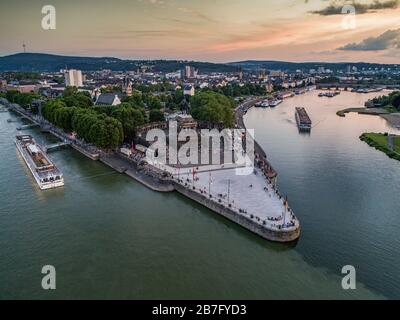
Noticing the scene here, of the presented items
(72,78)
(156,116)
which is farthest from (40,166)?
(72,78)

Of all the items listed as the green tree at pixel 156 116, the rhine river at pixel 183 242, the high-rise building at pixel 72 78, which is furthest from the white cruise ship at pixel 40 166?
the high-rise building at pixel 72 78

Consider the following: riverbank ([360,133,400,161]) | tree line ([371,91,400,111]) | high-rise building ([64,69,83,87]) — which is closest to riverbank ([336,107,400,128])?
tree line ([371,91,400,111])

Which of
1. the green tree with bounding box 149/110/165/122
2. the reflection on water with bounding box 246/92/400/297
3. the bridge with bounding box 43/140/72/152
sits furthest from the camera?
the green tree with bounding box 149/110/165/122

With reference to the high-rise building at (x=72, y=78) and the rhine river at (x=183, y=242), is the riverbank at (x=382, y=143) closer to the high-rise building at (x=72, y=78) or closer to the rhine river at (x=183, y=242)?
the rhine river at (x=183, y=242)

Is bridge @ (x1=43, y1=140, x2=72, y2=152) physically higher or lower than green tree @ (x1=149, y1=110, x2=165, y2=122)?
lower

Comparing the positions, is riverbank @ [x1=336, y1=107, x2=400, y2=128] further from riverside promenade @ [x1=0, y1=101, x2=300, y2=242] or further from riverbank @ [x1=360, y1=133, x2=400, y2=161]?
riverside promenade @ [x1=0, y1=101, x2=300, y2=242]

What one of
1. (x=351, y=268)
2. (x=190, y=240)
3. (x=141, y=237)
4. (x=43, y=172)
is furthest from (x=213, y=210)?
(x=43, y=172)
